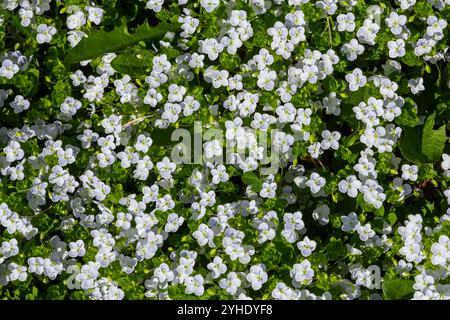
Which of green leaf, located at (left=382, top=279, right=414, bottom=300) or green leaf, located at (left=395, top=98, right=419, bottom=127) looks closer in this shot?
green leaf, located at (left=382, top=279, right=414, bottom=300)

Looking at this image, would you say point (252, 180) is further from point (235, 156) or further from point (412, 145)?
point (412, 145)

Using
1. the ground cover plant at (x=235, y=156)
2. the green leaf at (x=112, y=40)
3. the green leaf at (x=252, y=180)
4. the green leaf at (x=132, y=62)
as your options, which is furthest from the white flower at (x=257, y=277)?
the green leaf at (x=112, y=40)

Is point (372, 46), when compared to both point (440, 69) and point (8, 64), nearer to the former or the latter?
point (440, 69)

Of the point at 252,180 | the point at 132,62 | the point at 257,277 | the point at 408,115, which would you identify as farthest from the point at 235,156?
the point at 408,115

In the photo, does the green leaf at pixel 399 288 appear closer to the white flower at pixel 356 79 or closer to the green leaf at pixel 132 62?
the white flower at pixel 356 79

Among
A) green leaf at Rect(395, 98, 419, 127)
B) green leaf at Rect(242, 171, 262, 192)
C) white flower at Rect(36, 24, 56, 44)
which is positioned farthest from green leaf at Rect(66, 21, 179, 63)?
green leaf at Rect(395, 98, 419, 127)

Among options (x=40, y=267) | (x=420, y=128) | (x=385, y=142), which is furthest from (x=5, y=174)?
(x=420, y=128)

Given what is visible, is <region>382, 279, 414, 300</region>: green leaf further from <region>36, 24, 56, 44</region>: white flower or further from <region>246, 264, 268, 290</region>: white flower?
<region>36, 24, 56, 44</region>: white flower
